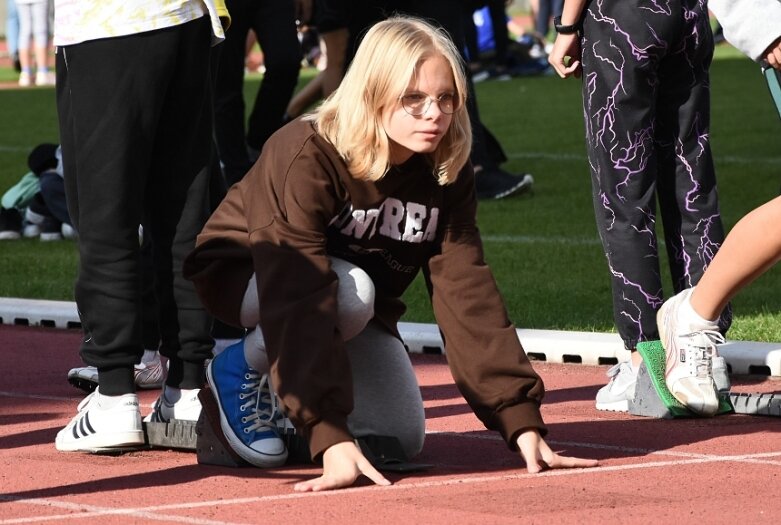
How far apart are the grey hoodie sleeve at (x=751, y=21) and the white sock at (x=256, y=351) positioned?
155 cm

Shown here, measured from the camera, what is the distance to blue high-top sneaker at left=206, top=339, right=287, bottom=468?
14.7ft

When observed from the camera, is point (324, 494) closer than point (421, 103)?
Yes

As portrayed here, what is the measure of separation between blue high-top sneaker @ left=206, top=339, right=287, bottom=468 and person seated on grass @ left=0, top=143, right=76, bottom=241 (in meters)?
5.41

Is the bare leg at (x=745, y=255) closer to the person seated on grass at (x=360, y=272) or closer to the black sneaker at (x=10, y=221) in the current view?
the person seated on grass at (x=360, y=272)

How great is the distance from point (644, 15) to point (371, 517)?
6.82ft

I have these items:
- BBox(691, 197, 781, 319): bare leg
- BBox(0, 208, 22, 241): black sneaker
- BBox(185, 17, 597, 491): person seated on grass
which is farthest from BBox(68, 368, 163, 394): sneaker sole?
BBox(0, 208, 22, 241): black sneaker

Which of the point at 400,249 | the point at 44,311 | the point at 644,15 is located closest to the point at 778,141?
the point at 44,311

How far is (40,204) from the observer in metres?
10.0

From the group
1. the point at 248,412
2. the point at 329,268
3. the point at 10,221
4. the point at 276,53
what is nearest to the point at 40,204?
the point at 10,221

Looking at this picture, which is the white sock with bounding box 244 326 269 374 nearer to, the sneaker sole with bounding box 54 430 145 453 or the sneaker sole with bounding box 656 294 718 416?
the sneaker sole with bounding box 54 430 145 453

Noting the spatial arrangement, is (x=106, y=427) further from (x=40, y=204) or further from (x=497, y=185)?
(x=497, y=185)

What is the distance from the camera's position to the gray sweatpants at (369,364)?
172 inches

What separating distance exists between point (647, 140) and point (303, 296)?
155cm

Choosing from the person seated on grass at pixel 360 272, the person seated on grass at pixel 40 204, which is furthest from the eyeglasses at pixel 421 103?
the person seated on grass at pixel 40 204
